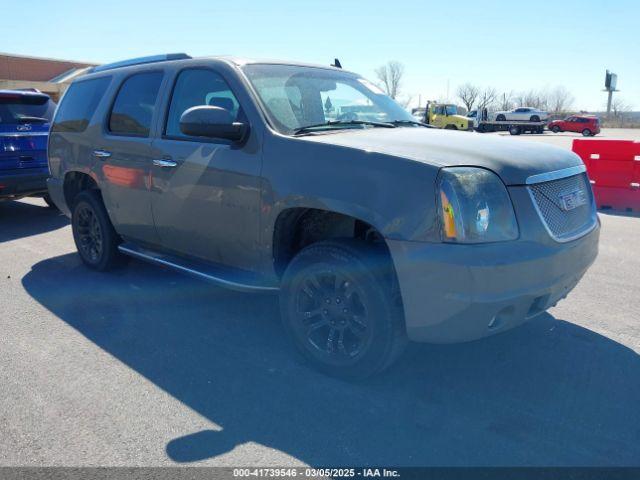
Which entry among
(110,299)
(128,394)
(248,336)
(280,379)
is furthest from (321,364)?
(110,299)

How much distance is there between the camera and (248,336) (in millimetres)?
4000

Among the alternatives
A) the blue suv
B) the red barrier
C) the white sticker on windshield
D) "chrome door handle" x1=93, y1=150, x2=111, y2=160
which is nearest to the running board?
"chrome door handle" x1=93, y1=150, x2=111, y2=160

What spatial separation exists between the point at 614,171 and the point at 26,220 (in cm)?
922

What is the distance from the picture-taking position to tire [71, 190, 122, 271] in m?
5.17

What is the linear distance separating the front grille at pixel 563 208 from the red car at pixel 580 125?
1783 inches

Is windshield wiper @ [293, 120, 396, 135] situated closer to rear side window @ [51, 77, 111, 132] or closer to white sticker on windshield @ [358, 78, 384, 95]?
white sticker on windshield @ [358, 78, 384, 95]

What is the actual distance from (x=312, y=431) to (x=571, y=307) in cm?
268

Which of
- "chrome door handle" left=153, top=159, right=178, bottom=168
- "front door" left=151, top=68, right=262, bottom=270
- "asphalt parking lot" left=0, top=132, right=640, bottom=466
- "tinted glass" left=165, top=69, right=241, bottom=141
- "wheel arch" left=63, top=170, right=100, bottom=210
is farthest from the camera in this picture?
"wheel arch" left=63, top=170, right=100, bottom=210

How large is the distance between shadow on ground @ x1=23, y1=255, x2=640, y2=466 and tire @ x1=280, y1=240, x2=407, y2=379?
0.18 metres

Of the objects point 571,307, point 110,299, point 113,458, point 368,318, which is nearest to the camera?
point 113,458

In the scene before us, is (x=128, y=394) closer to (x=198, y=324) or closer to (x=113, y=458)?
(x=113, y=458)

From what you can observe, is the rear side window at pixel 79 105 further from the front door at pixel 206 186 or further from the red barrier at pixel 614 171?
Result: the red barrier at pixel 614 171

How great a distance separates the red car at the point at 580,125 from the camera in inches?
1710

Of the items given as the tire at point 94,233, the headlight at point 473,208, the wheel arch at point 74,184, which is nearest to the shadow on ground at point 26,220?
the wheel arch at point 74,184
